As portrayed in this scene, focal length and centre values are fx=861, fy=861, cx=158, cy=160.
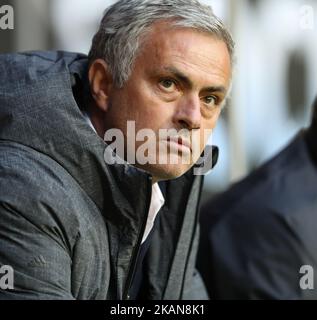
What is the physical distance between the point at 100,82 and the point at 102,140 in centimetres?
31

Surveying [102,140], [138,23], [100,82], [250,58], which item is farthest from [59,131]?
[250,58]

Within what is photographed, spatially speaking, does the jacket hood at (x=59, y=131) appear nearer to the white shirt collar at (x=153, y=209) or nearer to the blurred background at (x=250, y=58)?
the white shirt collar at (x=153, y=209)

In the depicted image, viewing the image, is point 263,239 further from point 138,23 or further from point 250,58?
point 250,58

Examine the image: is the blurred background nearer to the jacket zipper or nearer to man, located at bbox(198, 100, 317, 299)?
man, located at bbox(198, 100, 317, 299)

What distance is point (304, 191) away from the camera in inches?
143

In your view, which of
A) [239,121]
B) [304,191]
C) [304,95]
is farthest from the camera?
[304,95]

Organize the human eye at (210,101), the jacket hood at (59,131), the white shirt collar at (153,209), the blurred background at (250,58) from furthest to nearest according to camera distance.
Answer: the blurred background at (250,58), the white shirt collar at (153,209), the human eye at (210,101), the jacket hood at (59,131)

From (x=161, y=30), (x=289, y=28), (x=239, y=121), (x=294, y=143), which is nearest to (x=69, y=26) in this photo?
(x=239, y=121)

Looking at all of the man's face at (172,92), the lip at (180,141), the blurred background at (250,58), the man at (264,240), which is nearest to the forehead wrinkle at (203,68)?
the man's face at (172,92)

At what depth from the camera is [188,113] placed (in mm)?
2508

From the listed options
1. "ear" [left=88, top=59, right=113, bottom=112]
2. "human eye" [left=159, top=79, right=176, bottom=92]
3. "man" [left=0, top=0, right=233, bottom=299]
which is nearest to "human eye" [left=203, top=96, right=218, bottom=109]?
"man" [left=0, top=0, right=233, bottom=299]

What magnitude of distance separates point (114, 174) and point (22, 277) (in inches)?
16.8

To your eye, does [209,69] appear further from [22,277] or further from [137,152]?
[22,277]

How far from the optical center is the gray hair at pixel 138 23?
2.55 meters
